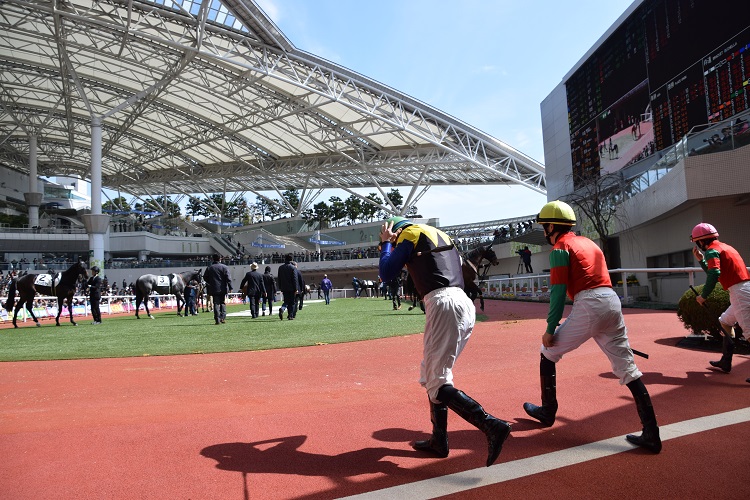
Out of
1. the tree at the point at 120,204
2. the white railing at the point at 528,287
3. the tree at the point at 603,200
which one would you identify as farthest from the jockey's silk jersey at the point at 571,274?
the tree at the point at 120,204

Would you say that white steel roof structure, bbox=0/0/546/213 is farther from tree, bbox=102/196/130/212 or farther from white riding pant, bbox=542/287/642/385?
white riding pant, bbox=542/287/642/385

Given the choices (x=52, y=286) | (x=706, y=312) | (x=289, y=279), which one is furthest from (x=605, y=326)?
(x=52, y=286)

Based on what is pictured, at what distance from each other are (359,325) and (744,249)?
436 inches

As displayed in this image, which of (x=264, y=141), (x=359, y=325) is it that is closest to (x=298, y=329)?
(x=359, y=325)

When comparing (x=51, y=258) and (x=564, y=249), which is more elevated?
(x=51, y=258)

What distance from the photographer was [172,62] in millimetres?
33562

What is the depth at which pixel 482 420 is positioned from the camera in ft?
10.4

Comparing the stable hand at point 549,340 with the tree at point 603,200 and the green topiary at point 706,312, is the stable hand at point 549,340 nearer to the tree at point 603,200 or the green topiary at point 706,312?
the green topiary at point 706,312

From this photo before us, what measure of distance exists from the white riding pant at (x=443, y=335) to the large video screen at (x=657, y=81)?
14.5m

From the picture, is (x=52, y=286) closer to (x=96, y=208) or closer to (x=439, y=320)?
(x=439, y=320)

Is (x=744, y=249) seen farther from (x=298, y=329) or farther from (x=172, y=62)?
(x=172, y=62)

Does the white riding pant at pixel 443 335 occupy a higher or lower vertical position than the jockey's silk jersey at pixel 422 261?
lower

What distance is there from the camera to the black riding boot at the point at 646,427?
3324 mm

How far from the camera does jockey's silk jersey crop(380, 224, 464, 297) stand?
3.49 m
